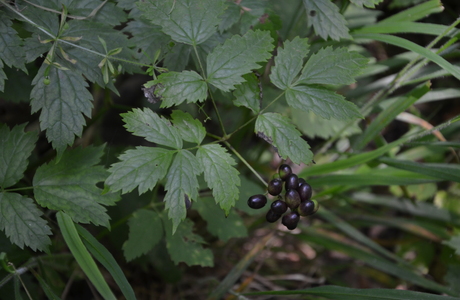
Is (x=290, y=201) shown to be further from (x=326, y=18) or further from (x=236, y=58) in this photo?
(x=326, y=18)

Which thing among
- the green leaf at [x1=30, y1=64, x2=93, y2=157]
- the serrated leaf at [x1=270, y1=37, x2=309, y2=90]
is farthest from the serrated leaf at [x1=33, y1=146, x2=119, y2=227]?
the serrated leaf at [x1=270, y1=37, x2=309, y2=90]

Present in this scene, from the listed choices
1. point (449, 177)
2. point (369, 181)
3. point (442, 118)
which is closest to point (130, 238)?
point (369, 181)

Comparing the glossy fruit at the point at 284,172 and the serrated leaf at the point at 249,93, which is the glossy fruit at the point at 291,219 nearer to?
the glossy fruit at the point at 284,172

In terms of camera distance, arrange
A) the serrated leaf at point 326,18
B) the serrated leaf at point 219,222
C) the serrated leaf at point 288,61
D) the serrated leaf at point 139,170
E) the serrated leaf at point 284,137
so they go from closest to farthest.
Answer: the serrated leaf at point 139,170 → the serrated leaf at point 284,137 → the serrated leaf at point 288,61 → the serrated leaf at point 326,18 → the serrated leaf at point 219,222

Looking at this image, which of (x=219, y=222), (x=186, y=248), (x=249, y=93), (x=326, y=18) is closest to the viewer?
(x=249, y=93)

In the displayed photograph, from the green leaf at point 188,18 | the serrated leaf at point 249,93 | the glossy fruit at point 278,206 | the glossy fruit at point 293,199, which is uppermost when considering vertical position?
the green leaf at point 188,18

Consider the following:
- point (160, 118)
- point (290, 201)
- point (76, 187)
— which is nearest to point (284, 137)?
point (290, 201)

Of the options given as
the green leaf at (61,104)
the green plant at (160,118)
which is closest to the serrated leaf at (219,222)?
the green plant at (160,118)
